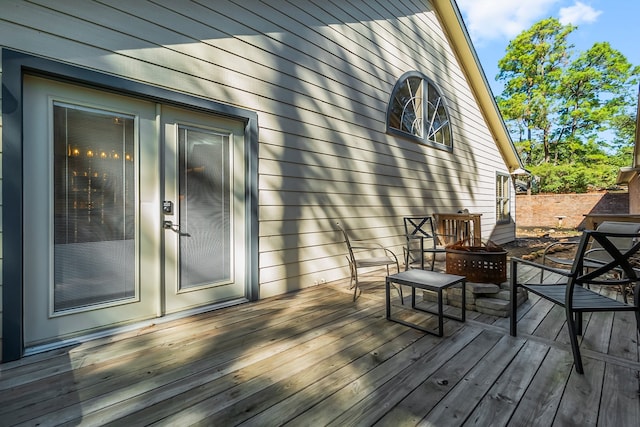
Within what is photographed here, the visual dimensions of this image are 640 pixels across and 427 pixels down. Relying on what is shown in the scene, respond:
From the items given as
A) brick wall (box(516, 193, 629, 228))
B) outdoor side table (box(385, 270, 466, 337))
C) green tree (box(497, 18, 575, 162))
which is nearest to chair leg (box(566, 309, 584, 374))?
outdoor side table (box(385, 270, 466, 337))

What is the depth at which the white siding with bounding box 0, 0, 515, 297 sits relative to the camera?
7.69 ft

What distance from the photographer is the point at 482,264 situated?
2.92 meters

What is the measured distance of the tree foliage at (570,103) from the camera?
15.4 m

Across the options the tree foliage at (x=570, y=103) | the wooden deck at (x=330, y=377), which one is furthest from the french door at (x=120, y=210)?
the tree foliage at (x=570, y=103)

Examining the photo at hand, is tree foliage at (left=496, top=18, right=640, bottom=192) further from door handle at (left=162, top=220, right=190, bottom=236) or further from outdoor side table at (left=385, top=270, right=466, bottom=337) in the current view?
door handle at (left=162, top=220, right=190, bottom=236)

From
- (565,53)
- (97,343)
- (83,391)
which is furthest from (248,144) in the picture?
(565,53)

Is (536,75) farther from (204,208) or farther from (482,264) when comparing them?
(204,208)

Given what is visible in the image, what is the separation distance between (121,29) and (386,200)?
4.00m

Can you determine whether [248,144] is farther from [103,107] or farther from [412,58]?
[412,58]

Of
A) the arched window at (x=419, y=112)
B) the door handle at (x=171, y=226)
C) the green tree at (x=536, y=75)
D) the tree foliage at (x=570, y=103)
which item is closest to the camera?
the door handle at (x=171, y=226)

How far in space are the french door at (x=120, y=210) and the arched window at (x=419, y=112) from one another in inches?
128

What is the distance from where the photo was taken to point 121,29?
94.2 inches

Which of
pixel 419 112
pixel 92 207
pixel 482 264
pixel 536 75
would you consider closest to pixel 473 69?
pixel 419 112

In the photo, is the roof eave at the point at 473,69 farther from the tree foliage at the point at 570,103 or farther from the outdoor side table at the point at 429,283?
the tree foliage at the point at 570,103
